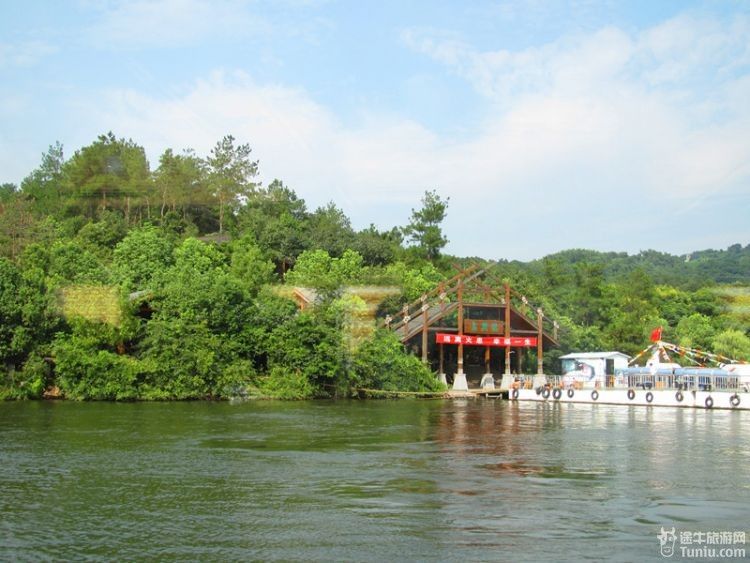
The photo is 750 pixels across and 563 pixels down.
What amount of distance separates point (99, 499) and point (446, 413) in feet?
56.9

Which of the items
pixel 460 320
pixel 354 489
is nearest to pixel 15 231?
pixel 460 320

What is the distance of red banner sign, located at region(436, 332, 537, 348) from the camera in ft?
124

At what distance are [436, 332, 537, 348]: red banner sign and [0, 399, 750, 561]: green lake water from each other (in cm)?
1391

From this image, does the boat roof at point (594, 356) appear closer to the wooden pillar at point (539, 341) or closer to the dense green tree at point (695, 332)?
the wooden pillar at point (539, 341)

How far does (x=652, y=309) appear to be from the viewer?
166ft

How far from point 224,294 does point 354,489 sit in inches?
818

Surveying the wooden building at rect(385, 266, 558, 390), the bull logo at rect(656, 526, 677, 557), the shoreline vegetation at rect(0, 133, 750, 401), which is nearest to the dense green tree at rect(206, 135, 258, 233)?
the shoreline vegetation at rect(0, 133, 750, 401)

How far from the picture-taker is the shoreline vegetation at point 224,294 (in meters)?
31.0

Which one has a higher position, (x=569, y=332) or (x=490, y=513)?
(x=569, y=332)

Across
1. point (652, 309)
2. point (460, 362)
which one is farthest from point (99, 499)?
point (652, 309)

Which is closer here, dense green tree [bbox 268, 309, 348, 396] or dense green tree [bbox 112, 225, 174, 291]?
dense green tree [bbox 268, 309, 348, 396]

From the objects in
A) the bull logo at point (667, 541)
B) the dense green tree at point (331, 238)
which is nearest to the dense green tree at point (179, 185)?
the dense green tree at point (331, 238)

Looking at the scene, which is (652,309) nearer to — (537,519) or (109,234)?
(109,234)

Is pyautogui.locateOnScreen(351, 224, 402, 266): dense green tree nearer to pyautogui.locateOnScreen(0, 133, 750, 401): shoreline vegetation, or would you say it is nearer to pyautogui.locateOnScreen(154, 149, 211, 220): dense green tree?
pyautogui.locateOnScreen(0, 133, 750, 401): shoreline vegetation
